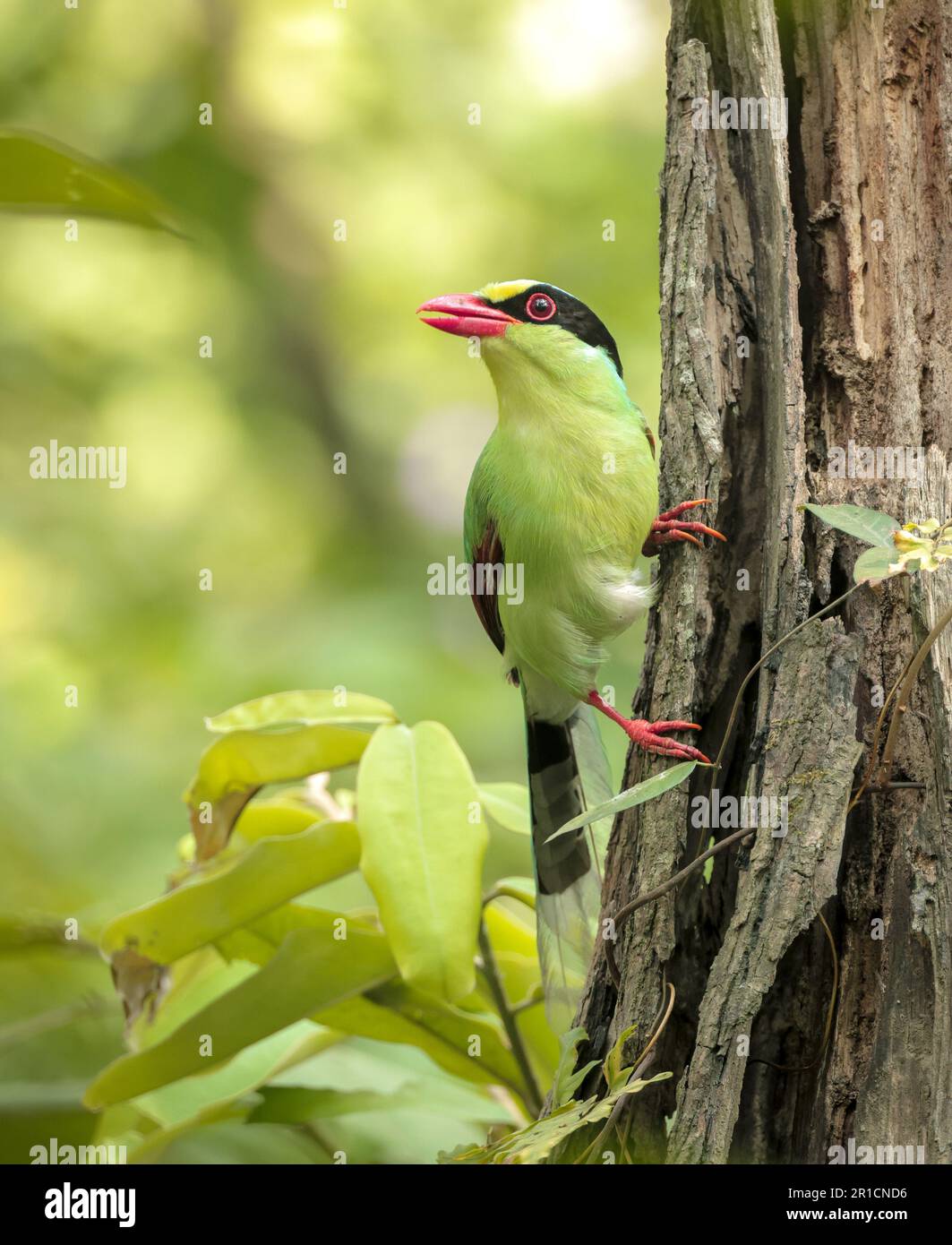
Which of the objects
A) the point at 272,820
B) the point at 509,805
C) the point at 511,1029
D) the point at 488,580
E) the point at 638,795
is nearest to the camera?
the point at 638,795

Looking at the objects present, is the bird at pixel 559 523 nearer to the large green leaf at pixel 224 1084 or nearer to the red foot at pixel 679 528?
the red foot at pixel 679 528

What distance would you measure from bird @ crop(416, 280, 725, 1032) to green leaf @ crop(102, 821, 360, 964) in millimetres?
490

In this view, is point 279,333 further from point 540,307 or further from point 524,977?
point 524,977

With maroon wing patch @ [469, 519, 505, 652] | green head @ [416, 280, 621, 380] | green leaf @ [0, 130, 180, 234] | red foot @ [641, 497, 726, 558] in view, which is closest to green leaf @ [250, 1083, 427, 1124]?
maroon wing patch @ [469, 519, 505, 652]

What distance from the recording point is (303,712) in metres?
2.36

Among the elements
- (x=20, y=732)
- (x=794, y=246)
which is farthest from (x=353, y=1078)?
(x=20, y=732)

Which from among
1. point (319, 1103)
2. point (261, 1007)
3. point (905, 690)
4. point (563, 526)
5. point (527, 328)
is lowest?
point (319, 1103)

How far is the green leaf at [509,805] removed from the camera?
→ 2342 mm

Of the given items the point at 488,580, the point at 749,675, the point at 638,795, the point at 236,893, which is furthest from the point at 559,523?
the point at 638,795

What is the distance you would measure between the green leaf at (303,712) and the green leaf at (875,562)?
109 centimetres

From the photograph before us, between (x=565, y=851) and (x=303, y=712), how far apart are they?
667 mm

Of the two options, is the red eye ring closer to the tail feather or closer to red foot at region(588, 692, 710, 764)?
the tail feather

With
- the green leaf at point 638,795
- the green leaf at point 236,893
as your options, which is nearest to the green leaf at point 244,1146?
the green leaf at point 236,893

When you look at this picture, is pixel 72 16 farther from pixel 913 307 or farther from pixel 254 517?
pixel 913 307
